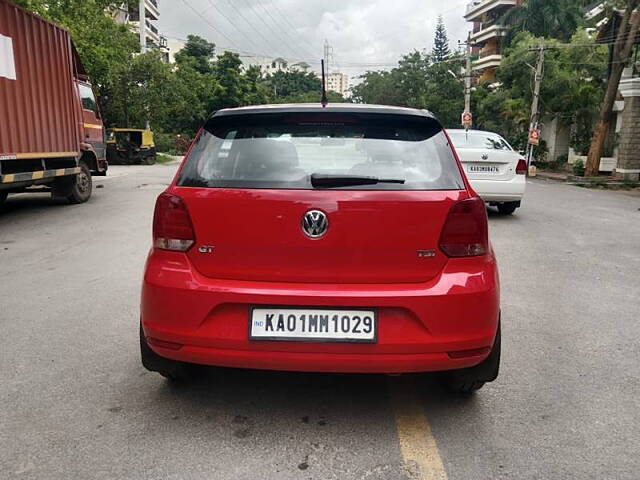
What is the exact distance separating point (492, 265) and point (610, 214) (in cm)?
1019

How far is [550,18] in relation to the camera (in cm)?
4556

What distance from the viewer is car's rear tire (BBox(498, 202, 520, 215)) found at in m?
10.7

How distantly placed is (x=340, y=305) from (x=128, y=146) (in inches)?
1147

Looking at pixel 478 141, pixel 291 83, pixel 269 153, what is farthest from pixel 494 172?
pixel 291 83

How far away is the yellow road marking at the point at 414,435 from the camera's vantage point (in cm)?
250

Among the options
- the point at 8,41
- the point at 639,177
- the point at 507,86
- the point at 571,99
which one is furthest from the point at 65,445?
the point at 507,86

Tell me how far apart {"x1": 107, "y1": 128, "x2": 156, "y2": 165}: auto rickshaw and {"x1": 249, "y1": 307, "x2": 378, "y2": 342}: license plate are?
28.8m

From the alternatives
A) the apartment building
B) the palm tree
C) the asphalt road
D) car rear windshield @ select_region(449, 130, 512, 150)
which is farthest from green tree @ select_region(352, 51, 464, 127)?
the asphalt road

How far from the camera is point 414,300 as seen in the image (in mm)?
2637

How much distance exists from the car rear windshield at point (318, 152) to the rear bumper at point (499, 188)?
7217 millimetres

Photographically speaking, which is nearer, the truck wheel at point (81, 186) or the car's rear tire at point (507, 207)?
the car's rear tire at point (507, 207)

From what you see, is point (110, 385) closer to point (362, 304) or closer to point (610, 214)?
point (362, 304)

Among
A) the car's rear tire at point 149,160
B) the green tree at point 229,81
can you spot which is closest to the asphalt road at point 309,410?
the car's rear tire at point 149,160

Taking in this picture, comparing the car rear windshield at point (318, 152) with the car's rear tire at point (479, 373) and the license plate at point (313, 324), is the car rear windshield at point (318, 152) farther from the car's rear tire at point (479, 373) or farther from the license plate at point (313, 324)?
the car's rear tire at point (479, 373)
